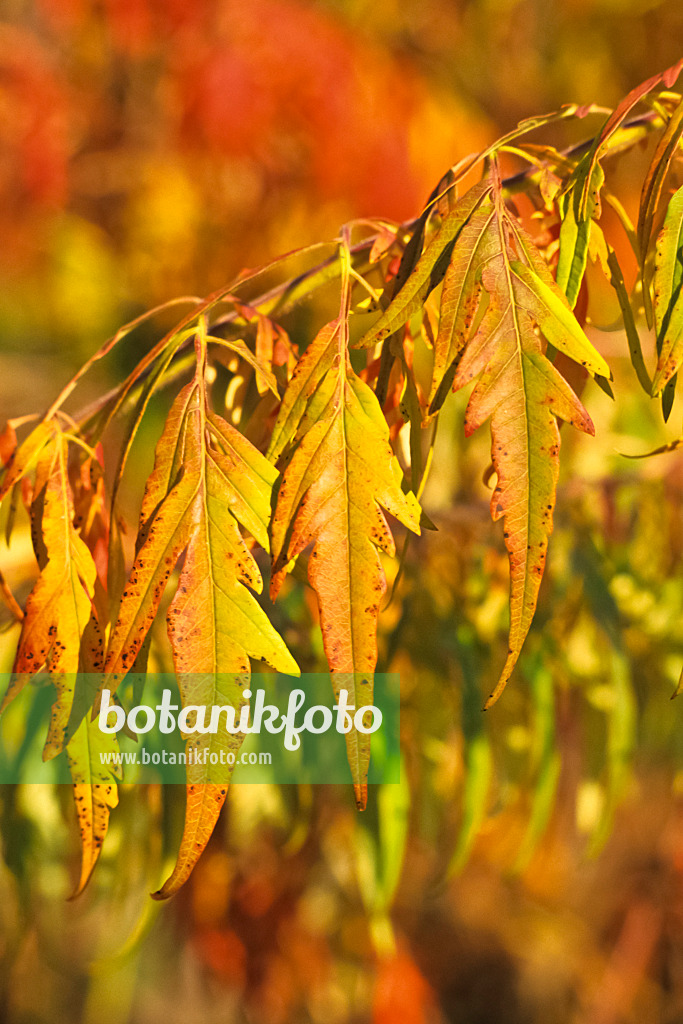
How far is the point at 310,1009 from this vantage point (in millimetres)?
1148

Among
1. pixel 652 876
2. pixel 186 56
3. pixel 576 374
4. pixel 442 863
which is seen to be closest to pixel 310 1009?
pixel 442 863

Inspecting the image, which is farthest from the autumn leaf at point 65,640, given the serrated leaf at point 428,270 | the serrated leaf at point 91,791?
the serrated leaf at point 428,270

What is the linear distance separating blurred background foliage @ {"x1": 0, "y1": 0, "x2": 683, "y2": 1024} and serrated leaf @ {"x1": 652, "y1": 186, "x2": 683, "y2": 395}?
0.31 m

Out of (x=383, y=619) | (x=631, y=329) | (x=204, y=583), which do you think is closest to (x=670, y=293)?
(x=631, y=329)

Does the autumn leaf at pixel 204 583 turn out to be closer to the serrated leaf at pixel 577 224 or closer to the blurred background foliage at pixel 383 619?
the serrated leaf at pixel 577 224

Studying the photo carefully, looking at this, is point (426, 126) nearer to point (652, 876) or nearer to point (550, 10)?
point (550, 10)

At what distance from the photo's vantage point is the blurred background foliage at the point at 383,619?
1.86ft

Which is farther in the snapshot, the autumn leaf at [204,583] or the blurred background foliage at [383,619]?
the blurred background foliage at [383,619]

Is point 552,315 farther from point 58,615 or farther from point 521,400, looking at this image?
point 58,615

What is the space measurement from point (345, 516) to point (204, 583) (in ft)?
0.17

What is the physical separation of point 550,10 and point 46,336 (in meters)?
1.68

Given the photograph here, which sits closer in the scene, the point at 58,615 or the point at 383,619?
the point at 58,615

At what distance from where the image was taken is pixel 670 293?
0.24 meters

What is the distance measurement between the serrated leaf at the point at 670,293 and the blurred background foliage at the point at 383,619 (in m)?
0.31
